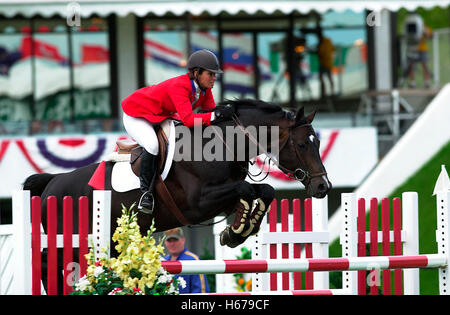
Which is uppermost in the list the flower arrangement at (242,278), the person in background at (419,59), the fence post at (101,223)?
the person in background at (419,59)

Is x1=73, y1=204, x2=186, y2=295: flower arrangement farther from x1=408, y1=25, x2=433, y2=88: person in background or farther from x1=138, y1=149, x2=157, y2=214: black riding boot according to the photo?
x1=408, y1=25, x2=433, y2=88: person in background

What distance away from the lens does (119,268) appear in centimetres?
483

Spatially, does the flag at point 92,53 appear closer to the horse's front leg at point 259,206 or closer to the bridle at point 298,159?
the bridle at point 298,159

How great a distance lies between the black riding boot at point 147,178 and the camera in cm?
604

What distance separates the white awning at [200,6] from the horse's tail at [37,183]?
7.30m

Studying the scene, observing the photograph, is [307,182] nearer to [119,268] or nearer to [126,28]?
[119,268]

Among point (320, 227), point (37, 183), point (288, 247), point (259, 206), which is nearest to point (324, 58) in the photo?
point (320, 227)

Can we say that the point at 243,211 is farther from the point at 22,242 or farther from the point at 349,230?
the point at 22,242

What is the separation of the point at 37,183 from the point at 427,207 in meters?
5.76

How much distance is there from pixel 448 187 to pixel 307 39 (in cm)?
1078

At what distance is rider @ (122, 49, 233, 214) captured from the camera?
6016mm

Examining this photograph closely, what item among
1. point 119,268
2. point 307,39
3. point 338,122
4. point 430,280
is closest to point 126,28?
point 307,39

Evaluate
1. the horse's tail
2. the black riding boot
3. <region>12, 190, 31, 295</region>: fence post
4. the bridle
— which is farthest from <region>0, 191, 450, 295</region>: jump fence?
the horse's tail

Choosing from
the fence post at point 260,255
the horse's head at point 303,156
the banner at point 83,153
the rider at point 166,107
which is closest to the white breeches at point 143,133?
the rider at point 166,107
